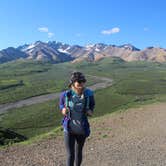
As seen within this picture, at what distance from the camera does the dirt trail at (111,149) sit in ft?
40.3

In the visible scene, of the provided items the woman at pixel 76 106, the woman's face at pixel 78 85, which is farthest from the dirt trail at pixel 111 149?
the woman's face at pixel 78 85

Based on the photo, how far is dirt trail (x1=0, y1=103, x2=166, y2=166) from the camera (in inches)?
484

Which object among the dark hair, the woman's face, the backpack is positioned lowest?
the backpack

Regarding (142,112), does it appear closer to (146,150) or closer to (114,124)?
(114,124)

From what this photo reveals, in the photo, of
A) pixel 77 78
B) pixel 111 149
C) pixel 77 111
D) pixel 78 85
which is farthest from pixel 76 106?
pixel 111 149

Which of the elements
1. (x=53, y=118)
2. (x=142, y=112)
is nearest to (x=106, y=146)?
(x=142, y=112)

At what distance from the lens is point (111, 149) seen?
554 inches

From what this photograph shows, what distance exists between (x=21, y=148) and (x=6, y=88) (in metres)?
99.4

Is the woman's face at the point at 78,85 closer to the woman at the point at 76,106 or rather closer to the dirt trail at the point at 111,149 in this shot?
the woman at the point at 76,106

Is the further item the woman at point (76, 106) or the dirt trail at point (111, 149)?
the dirt trail at point (111, 149)

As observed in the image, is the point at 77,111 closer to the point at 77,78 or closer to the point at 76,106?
the point at 76,106

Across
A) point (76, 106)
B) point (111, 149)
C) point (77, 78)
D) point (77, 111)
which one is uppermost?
point (77, 78)

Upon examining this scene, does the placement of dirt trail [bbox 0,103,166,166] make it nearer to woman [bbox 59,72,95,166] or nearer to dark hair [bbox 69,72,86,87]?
woman [bbox 59,72,95,166]

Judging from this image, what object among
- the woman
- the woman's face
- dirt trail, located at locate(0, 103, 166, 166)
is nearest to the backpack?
the woman
